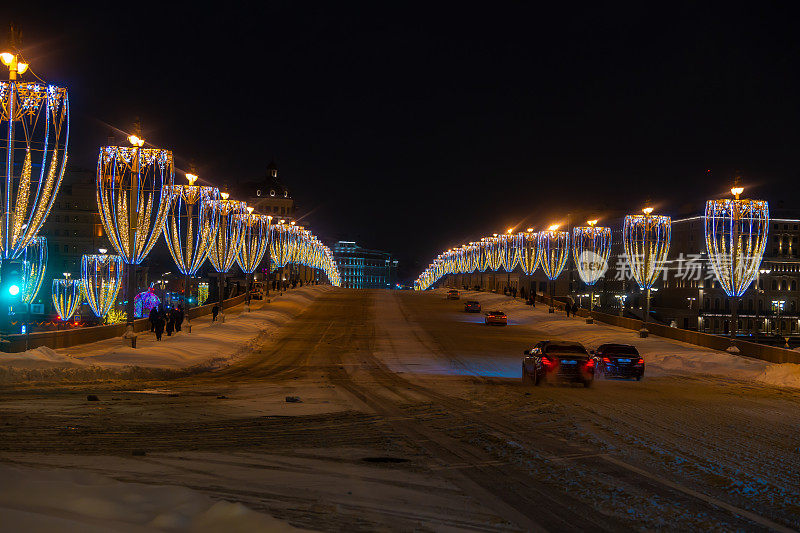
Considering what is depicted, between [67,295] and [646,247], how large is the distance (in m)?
65.1

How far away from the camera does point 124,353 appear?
25.5m

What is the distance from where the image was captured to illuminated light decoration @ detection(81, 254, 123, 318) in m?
66.6

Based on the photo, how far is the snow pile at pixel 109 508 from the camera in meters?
6.68

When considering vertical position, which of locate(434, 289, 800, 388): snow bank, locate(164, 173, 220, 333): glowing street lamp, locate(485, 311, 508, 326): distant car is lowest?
locate(434, 289, 800, 388): snow bank

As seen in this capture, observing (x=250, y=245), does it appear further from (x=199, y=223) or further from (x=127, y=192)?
(x=127, y=192)

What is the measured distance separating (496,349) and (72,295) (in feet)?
192

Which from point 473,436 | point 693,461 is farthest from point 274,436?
point 693,461

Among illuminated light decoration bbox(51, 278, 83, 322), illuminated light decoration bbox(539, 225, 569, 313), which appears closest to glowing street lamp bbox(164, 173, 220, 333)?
illuminated light decoration bbox(539, 225, 569, 313)

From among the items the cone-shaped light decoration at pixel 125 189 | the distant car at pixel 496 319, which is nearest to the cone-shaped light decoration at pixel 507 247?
the distant car at pixel 496 319

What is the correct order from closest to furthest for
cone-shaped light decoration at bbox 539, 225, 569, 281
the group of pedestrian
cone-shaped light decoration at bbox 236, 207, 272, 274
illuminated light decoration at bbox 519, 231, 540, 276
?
the group of pedestrian → cone-shaped light decoration at bbox 236, 207, 272, 274 → cone-shaped light decoration at bbox 539, 225, 569, 281 → illuminated light decoration at bbox 519, 231, 540, 276

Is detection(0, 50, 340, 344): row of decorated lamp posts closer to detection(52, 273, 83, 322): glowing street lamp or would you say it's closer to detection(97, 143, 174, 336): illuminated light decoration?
detection(97, 143, 174, 336): illuminated light decoration

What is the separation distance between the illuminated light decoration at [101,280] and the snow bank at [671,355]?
117 feet

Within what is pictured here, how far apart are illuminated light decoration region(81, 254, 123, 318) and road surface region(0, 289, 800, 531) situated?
4841cm

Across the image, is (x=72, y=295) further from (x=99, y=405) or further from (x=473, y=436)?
(x=473, y=436)
